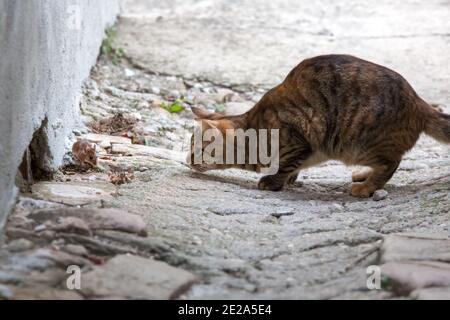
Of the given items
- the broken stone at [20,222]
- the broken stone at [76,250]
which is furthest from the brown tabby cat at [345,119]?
the broken stone at [76,250]

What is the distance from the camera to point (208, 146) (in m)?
5.30

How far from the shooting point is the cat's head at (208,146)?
17.3 feet

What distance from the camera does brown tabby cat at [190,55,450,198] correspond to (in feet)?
16.1

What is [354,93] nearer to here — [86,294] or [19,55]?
[19,55]

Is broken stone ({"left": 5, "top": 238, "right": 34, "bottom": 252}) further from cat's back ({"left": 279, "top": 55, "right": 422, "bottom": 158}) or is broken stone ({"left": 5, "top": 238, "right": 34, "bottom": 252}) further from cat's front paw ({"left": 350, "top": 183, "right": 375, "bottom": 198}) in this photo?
cat's front paw ({"left": 350, "top": 183, "right": 375, "bottom": 198})

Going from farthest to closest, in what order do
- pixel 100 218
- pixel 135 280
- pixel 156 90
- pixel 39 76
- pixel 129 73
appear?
pixel 129 73, pixel 156 90, pixel 39 76, pixel 100 218, pixel 135 280

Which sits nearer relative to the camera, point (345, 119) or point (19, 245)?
point (19, 245)

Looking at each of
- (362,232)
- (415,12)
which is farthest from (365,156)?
(415,12)

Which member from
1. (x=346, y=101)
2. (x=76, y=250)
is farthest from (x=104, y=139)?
(x=76, y=250)

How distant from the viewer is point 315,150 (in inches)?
205

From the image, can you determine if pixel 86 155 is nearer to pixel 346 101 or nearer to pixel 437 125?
pixel 346 101

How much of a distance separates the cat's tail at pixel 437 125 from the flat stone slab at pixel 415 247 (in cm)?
A: 133

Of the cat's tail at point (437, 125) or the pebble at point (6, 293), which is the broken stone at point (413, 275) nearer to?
the pebble at point (6, 293)

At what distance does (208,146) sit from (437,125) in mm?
1629
